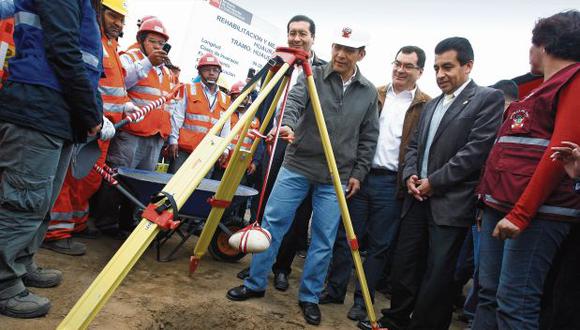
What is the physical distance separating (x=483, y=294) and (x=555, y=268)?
15.4 inches

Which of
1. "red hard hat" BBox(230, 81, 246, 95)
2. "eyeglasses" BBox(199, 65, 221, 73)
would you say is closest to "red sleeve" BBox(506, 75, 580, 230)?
"eyeglasses" BBox(199, 65, 221, 73)

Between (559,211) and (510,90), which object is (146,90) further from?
(510,90)

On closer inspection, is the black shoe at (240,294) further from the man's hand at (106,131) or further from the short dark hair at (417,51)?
the short dark hair at (417,51)

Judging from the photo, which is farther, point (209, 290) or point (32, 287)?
point (209, 290)

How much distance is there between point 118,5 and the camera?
3.22 m

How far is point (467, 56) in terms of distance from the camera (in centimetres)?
272

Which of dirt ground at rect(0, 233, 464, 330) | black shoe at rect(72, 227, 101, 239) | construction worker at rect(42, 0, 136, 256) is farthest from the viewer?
black shoe at rect(72, 227, 101, 239)

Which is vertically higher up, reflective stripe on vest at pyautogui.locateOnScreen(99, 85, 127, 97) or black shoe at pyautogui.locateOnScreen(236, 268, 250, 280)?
reflective stripe on vest at pyautogui.locateOnScreen(99, 85, 127, 97)

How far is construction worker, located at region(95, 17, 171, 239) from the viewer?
3.77m

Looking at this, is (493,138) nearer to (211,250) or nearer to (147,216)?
(147,216)

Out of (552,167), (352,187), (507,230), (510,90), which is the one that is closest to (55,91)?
(352,187)

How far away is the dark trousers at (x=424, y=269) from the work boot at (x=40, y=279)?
2247mm

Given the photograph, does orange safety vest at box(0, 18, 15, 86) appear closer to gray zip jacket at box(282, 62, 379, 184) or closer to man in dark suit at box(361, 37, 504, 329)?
gray zip jacket at box(282, 62, 379, 184)

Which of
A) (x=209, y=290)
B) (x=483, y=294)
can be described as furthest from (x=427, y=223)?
(x=209, y=290)
